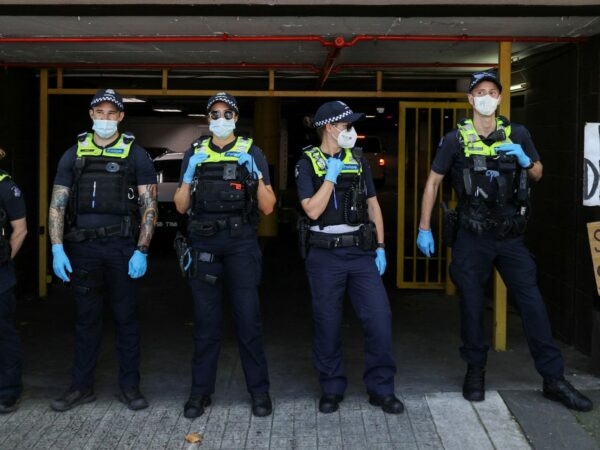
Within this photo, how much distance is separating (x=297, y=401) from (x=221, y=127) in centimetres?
181

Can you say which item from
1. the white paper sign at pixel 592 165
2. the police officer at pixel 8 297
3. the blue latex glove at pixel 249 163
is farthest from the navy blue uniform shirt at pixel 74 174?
the white paper sign at pixel 592 165

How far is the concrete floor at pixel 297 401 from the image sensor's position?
4.32 metres

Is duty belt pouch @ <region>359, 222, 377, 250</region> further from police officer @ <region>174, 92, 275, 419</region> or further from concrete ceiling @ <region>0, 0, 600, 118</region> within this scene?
concrete ceiling @ <region>0, 0, 600, 118</region>

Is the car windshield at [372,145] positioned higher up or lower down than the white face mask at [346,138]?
higher up

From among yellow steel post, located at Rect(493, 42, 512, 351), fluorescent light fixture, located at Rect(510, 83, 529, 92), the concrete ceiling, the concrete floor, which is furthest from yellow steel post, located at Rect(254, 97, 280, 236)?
yellow steel post, located at Rect(493, 42, 512, 351)

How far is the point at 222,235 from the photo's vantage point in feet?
15.0

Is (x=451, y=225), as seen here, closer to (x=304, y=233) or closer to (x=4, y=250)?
(x=304, y=233)

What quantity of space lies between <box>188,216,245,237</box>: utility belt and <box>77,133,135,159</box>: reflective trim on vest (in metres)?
0.68

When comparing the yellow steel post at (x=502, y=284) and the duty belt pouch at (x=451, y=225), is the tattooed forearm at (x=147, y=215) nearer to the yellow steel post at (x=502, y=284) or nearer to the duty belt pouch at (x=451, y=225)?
the duty belt pouch at (x=451, y=225)

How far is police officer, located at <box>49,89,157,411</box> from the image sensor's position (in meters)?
4.67

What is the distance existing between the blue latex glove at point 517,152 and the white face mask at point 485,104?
230 mm

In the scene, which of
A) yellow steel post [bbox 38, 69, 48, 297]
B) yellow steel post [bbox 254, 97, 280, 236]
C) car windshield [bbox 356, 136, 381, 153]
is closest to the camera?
yellow steel post [bbox 38, 69, 48, 297]

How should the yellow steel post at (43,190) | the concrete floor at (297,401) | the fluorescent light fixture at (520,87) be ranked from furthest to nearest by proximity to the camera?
the yellow steel post at (43,190) < the fluorescent light fixture at (520,87) < the concrete floor at (297,401)

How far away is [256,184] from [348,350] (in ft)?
7.15
